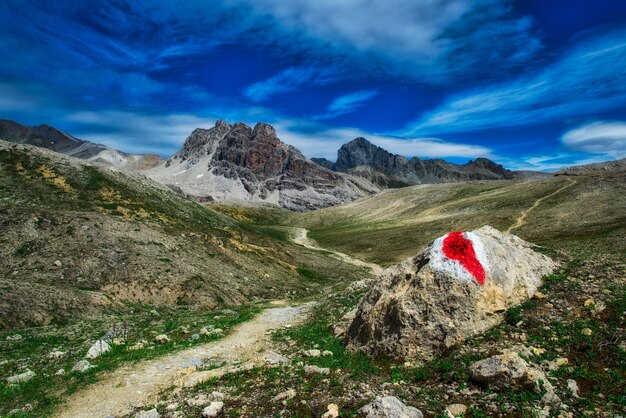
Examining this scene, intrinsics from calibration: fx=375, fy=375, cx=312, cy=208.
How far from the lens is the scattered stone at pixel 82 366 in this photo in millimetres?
17375

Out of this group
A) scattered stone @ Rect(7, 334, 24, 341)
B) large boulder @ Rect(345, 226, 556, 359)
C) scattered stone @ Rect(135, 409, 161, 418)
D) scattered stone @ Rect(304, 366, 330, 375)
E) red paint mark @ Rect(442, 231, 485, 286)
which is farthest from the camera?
scattered stone @ Rect(7, 334, 24, 341)

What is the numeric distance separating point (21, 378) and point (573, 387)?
21.4 m

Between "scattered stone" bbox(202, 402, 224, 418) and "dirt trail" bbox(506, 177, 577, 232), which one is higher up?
"dirt trail" bbox(506, 177, 577, 232)

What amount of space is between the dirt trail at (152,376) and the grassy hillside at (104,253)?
13080 mm

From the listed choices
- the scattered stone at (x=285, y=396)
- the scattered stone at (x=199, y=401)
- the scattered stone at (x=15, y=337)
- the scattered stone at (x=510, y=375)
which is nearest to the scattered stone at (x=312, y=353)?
the scattered stone at (x=285, y=396)

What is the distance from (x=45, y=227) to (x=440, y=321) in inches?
1693

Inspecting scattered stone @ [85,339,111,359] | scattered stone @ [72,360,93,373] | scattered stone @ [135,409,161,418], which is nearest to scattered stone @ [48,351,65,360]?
scattered stone @ [85,339,111,359]

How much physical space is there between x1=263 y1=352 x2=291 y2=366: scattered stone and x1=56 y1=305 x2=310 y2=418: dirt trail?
0.56 m

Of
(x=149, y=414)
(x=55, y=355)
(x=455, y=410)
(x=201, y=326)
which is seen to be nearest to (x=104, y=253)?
(x=201, y=326)

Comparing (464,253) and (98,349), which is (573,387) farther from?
(98,349)

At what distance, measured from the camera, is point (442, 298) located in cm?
1647

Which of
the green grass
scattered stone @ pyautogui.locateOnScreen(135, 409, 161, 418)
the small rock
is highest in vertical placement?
the small rock

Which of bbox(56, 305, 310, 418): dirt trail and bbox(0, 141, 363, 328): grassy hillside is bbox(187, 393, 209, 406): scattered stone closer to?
bbox(56, 305, 310, 418): dirt trail

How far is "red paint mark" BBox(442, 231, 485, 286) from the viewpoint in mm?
16938
